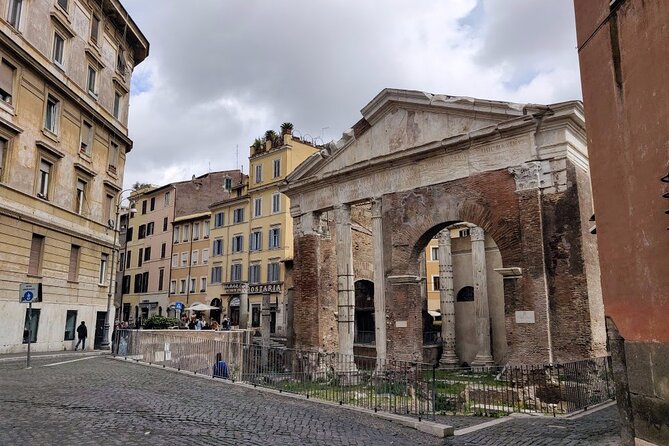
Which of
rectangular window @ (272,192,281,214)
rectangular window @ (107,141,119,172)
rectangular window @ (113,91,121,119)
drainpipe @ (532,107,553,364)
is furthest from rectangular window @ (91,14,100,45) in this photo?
drainpipe @ (532,107,553,364)

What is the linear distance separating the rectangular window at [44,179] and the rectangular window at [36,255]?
1.64 meters

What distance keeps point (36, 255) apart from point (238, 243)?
775 inches

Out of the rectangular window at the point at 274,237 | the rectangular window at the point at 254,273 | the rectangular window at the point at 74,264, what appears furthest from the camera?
the rectangular window at the point at 254,273

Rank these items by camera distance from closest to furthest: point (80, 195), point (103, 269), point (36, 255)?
point (36, 255)
point (80, 195)
point (103, 269)

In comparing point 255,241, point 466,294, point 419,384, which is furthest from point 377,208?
point 255,241

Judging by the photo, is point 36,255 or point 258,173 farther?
point 258,173

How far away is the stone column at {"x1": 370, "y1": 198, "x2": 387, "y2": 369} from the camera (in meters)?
16.6

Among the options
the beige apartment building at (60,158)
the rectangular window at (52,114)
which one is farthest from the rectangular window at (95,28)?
the rectangular window at (52,114)

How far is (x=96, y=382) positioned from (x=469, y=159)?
11105 millimetres

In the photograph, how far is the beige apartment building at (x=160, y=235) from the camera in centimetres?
4438

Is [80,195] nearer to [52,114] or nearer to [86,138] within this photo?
[86,138]

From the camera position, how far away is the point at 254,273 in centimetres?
3753

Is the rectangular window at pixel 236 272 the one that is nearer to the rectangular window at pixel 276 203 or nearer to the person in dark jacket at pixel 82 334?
the rectangular window at pixel 276 203

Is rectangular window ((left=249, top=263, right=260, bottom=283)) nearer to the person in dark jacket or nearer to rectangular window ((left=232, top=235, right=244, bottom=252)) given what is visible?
rectangular window ((left=232, top=235, right=244, bottom=252))
